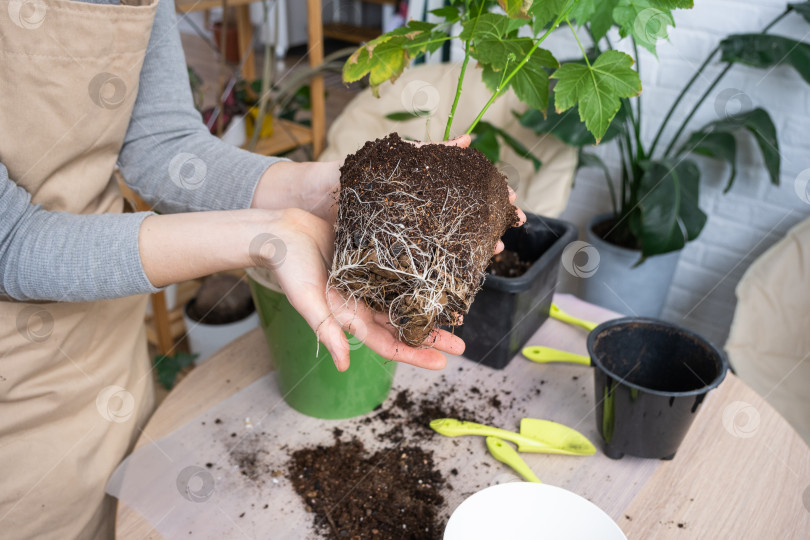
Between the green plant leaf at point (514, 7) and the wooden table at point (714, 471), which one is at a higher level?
the green plant leaf at point (514, 7)

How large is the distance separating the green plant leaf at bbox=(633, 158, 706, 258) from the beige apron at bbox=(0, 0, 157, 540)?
1168mm

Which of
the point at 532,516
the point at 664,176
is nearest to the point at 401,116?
the point at 664,176

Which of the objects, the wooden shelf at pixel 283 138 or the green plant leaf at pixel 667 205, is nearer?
the green plant leaf at pixel 667 205

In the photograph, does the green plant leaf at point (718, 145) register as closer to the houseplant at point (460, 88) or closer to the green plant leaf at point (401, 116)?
the green plant leaf at point (401, 116)

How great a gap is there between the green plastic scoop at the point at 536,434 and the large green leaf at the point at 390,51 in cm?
46

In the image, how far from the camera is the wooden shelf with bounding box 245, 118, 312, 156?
1811mm

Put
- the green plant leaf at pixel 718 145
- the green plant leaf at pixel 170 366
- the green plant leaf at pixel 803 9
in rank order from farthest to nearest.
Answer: the green plant leaf at pixel 170 366 < the green plant leaf at pixel 718 145 < the green plant leaf at pixel 803 9

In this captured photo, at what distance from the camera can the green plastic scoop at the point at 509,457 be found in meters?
0.74

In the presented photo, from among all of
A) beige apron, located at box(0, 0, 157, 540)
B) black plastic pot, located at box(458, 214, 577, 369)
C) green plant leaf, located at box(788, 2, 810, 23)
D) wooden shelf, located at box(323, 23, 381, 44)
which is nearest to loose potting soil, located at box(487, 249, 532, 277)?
black plastic pot, located at box(458, 214, 577, 369)

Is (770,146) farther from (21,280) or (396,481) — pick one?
(21,280)

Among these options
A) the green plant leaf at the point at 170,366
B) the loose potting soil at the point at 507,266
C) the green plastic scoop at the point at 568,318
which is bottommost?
the green plant leaf at the point at 170,366

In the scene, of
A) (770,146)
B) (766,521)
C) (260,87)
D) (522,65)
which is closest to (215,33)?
(260,87)

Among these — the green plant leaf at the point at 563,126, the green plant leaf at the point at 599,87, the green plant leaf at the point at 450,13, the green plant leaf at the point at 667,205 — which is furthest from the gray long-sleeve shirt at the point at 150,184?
the green plant leaf at the point at 667,205

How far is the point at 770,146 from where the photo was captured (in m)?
1.54
